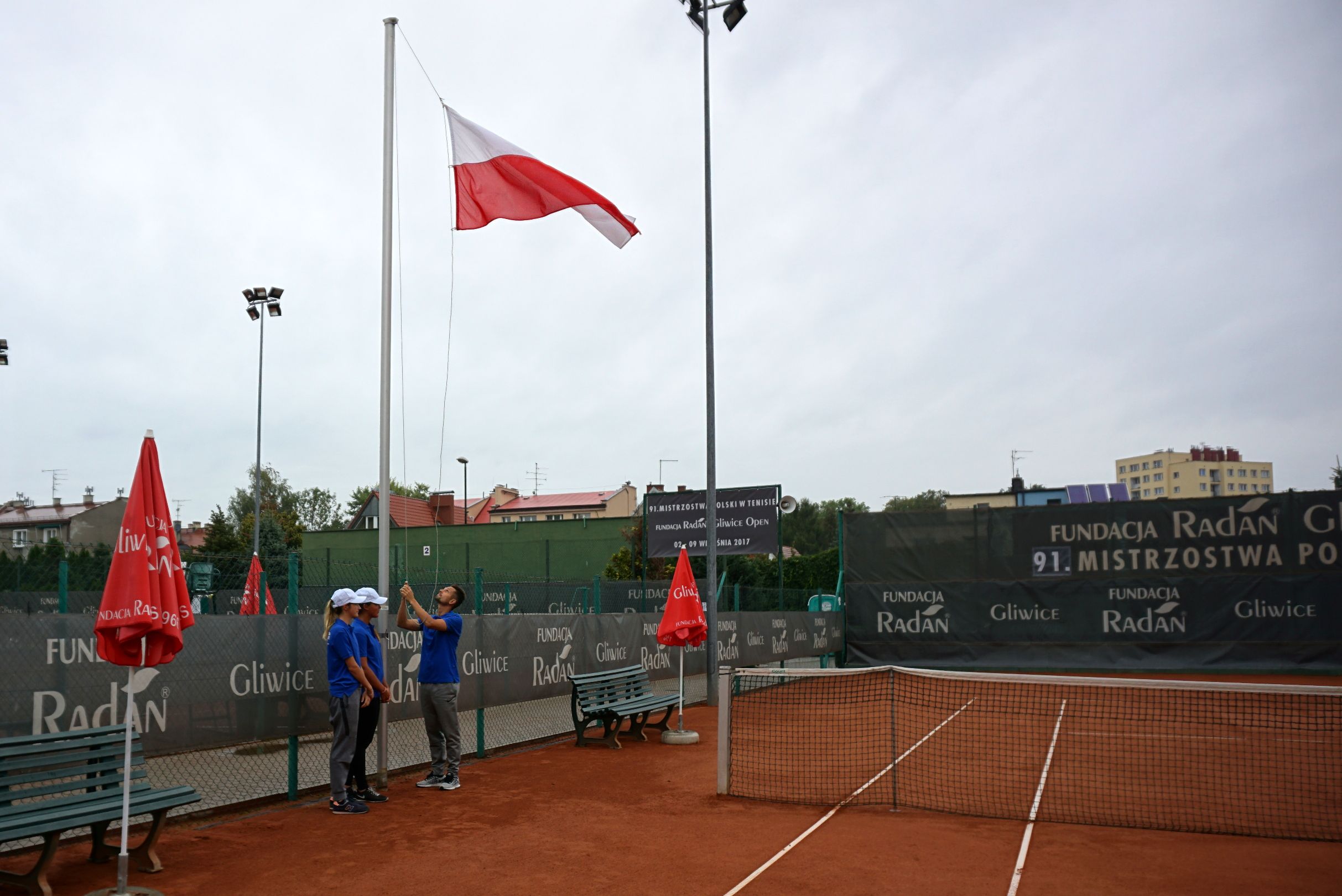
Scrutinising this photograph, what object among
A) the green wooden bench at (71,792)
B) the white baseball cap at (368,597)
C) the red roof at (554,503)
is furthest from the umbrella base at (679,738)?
the red roof at (554,503)

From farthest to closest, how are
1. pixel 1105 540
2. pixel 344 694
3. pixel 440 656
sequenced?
pixel 1105 540, pixel 440 656, pixel 344 694

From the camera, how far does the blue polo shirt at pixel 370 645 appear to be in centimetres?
830

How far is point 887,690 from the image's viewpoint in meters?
17.5

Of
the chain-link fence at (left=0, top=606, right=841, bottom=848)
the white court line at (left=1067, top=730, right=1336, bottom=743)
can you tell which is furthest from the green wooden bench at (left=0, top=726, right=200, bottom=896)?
the white court line at (left=1067, top=730, right=1336, bottom=743)

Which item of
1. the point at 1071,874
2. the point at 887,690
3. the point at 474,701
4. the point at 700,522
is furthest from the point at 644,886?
the point at 700,522

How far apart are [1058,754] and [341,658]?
7306mm

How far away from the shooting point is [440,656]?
9117mm

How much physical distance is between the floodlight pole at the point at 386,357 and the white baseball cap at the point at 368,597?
10.5 inches

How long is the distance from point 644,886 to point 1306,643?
17.8 metres

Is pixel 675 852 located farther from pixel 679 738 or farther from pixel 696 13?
pixel 696 13

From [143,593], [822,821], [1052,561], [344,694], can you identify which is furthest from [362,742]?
[1052,561]

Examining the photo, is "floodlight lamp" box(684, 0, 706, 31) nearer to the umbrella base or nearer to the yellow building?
the umbrella base

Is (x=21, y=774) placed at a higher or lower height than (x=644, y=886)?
higher

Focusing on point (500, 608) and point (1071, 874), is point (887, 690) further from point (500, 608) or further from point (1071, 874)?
point (1071, 874)
